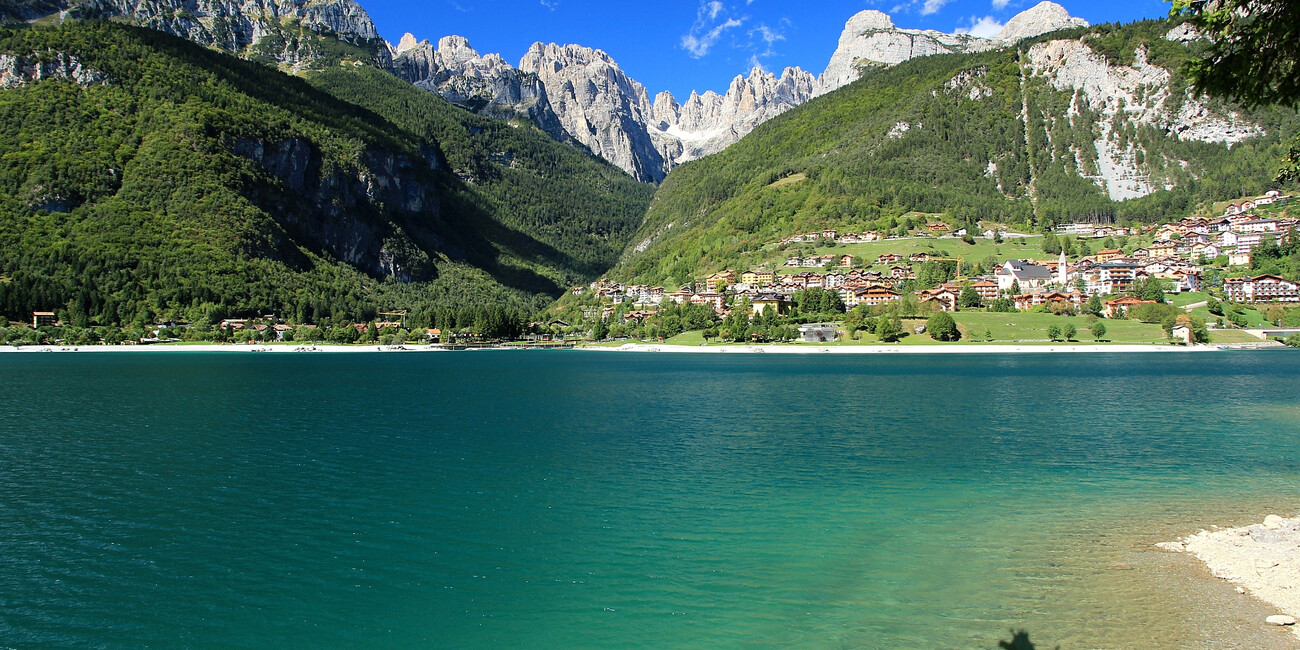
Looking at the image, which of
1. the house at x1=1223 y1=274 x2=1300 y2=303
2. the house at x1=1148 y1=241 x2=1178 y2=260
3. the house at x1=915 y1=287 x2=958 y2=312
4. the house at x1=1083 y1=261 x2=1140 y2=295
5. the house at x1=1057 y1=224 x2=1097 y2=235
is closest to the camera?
the house at x1=1223 y1=274 x2=1300 y2=303

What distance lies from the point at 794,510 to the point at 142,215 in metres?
186

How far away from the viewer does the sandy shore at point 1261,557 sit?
13.5 metres

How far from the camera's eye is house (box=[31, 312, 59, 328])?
134 meters

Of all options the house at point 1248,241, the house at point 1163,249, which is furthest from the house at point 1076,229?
the house at point 1248,241

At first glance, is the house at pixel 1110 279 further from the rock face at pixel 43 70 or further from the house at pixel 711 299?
the rock face at pixel 43 70

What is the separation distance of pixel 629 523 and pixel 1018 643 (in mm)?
10437

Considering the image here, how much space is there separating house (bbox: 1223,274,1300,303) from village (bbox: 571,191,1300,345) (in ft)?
0.46

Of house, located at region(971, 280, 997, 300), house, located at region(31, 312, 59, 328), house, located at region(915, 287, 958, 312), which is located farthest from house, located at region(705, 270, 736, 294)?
house, located at region(31, 312, 59, 328)

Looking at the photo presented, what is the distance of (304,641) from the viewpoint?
12.8 m

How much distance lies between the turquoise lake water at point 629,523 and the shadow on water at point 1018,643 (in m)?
0.19

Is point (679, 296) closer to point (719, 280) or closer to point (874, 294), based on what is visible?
point (719, 280)

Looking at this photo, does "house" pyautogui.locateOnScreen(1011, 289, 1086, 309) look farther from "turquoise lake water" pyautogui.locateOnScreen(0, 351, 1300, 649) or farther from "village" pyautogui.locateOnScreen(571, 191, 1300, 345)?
"turquoise lake water" pyautogui.locateOnScreen(0, 351, 1300, 649)

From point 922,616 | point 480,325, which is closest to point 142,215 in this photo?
point 480,325

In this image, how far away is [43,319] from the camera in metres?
135
